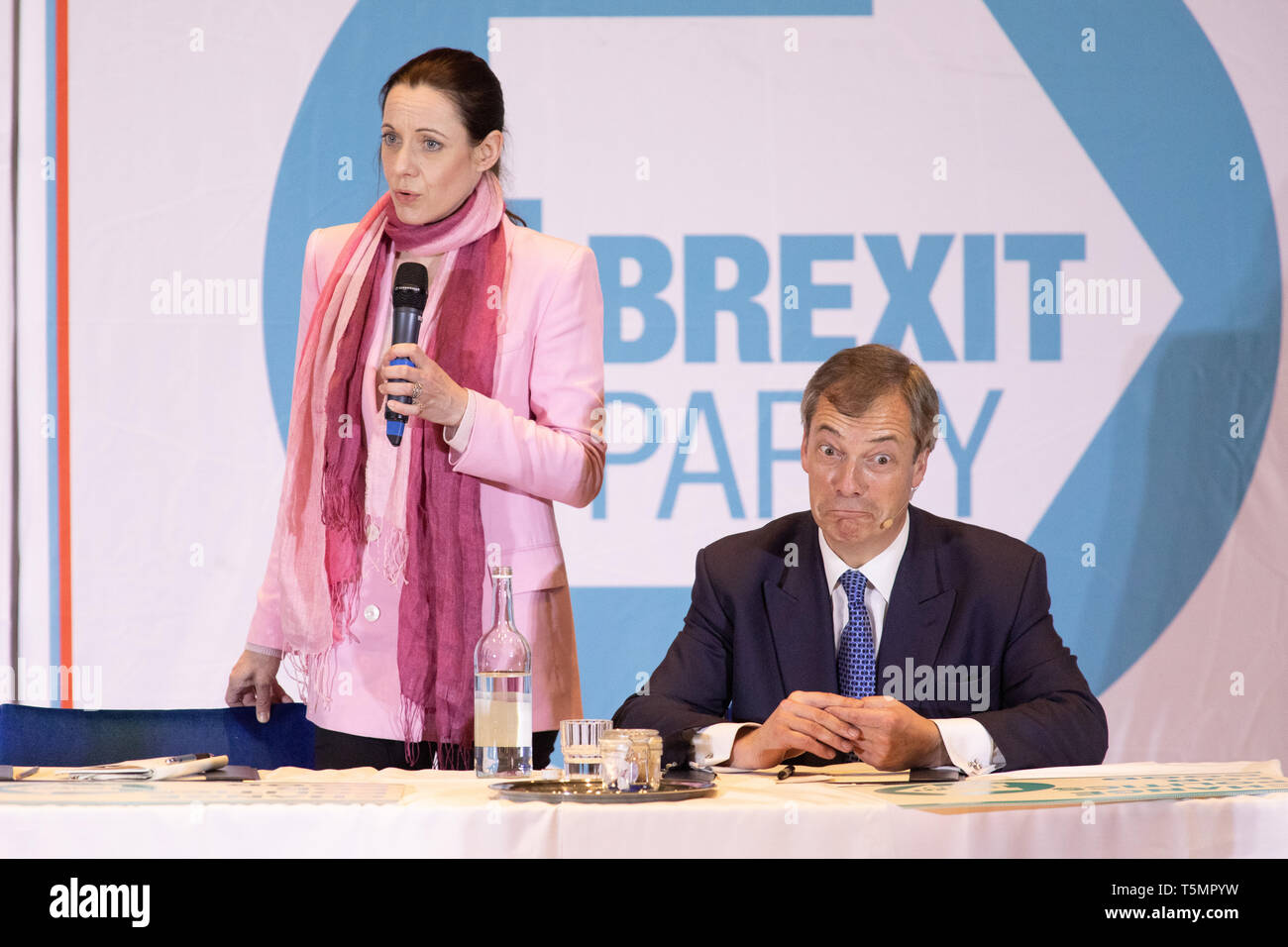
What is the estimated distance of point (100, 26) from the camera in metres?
3.49

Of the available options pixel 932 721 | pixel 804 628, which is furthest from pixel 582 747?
pixel 804 628

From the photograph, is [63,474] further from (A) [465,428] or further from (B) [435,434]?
(A) [465,428]

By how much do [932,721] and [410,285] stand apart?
1221mm

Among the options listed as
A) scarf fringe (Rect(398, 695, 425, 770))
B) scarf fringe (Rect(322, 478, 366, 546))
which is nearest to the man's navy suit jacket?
scarf fringe (Rect(398, 695, 425, 770))

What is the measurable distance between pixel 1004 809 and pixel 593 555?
82.9 inches

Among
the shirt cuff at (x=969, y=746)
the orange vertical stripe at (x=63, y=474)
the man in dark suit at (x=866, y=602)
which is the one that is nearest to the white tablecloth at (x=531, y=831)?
the shirt cuff at (x=969, y=746)

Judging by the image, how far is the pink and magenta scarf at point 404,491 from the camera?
95.3 inches

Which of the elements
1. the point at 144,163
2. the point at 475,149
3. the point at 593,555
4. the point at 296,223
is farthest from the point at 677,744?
the point at 144,163

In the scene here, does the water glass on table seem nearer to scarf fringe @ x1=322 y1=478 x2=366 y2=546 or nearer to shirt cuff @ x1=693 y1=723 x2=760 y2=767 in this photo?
shirt cuff @ x1=693 y1=723 x2=760 y2=767

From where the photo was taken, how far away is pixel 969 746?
5.91 ft

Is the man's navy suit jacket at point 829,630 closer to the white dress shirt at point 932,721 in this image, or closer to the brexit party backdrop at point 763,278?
the white dress shirt at point 932,721

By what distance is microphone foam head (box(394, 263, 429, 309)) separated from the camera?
2.41 meters

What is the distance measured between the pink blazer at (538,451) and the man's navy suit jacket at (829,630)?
0.34 meters
